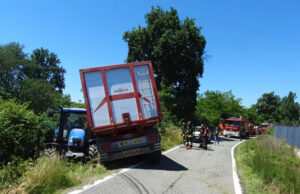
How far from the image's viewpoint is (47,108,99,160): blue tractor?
8886mm

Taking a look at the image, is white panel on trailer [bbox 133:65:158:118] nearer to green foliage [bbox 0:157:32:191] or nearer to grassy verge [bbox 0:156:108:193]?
grassy verge [bbox 0:156:108:193]

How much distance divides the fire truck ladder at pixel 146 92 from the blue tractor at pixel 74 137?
237cm

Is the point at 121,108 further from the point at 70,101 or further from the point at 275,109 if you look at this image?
the point at 275,109

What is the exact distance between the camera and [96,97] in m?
8.27

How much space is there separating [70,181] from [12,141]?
1.93 m

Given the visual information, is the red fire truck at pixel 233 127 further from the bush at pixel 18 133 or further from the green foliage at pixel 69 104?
the bush at pixel 18 133

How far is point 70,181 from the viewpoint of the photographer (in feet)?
20.1

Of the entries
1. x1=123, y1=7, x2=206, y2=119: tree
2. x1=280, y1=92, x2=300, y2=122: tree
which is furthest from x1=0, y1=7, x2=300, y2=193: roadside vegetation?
x1=280, y1=92, x2=300, y2=122: tree

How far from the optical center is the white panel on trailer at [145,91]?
8.66m

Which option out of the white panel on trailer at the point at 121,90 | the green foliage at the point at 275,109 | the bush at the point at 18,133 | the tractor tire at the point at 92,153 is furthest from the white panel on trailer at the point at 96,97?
the green foliage at the point at 275,109

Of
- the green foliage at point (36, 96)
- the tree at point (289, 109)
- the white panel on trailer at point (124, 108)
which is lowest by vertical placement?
the tree at point (289, 109)

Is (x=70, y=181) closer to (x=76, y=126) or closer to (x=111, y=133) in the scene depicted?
(x=111, y=133)

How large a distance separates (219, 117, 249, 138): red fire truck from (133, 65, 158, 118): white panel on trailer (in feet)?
85.0

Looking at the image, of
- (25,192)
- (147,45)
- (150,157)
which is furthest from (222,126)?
(25,192)
